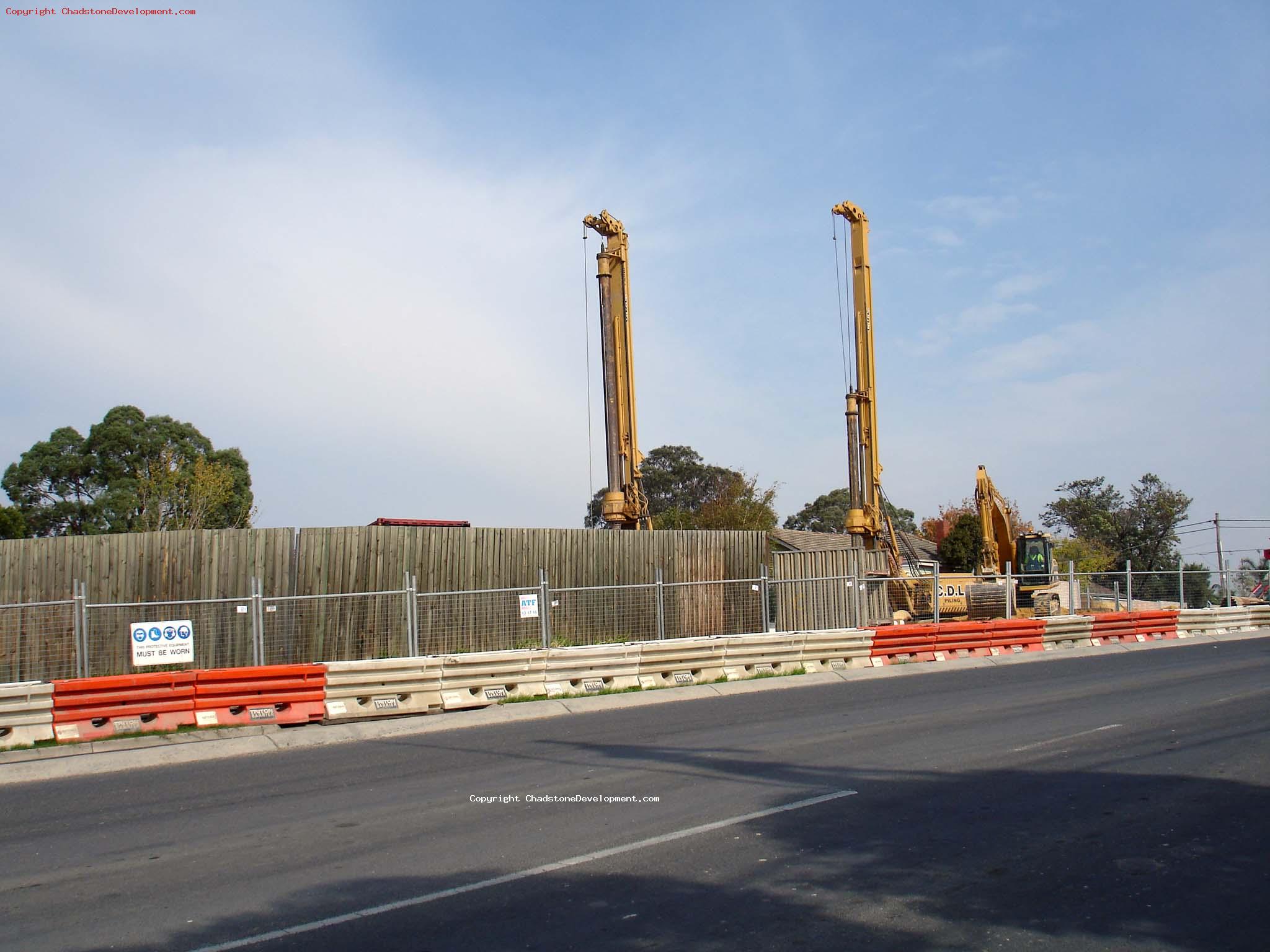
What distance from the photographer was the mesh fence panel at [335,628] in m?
18.6

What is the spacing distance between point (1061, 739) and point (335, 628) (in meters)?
13.0

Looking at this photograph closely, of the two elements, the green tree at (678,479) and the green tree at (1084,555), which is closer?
the green tree at (1084,555)

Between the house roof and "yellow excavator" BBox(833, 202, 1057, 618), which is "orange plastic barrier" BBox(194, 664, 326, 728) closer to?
"yellow excavator" BBox(833, 202, 1057, 618)

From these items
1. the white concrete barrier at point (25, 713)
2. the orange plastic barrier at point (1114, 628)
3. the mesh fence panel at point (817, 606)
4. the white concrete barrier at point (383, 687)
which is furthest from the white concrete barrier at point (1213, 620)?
the white concrete barrier at point (25, 713)

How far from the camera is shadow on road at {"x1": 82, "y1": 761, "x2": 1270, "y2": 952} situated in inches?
207

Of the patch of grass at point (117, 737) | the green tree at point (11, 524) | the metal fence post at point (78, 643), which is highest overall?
the green tree at point (11, 524)

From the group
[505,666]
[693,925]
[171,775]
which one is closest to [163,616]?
[505,666]

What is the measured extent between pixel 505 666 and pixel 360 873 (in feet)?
28.6

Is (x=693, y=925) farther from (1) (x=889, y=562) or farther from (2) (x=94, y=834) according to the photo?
(1) (x=889, y=562)

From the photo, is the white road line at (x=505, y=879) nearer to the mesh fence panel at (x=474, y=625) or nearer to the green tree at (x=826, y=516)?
the mesh fence panel at (x=474, y=625)

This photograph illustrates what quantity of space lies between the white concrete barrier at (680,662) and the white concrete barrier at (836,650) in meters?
2.14

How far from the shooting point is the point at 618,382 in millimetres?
27031

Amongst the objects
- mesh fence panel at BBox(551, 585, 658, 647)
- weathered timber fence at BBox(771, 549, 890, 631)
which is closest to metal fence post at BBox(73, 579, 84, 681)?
mesh fence panel at BBox(551, 585, 658, 647)

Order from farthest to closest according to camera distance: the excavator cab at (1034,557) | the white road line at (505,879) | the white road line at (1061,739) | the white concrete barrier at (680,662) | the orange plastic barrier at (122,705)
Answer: the excavator cab at (1034,557) → the white concrete barrier at (680,662) → the orange plastic barrier at (122,705) → the white road line at (1061,739) → the white road line at (505,879)
